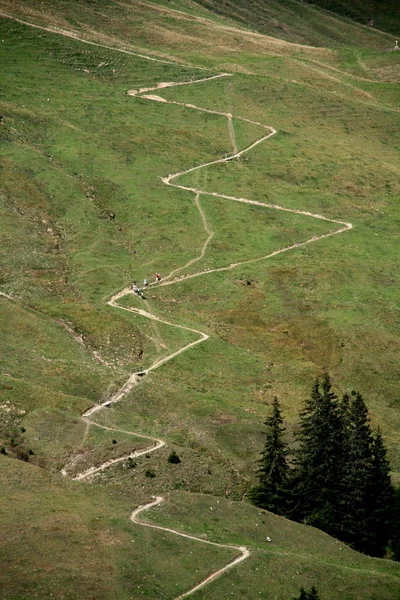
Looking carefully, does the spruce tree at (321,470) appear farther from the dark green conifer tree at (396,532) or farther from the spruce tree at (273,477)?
the dark green conifer tree at (396,532)

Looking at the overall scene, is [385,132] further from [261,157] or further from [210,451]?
[210,451]

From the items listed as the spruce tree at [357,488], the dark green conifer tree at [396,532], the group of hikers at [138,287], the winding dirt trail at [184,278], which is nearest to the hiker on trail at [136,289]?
the group of hikers at [138,287]

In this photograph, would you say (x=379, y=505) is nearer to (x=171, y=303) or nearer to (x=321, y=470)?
(x=321, y=470)

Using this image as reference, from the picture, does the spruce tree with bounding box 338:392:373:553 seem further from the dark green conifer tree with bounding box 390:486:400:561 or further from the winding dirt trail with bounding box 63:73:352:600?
the winding dirt trail with bounding box 63:73:352:600

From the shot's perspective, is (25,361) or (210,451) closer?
(210,451)

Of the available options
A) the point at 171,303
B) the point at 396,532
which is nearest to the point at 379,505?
the point at 396,532

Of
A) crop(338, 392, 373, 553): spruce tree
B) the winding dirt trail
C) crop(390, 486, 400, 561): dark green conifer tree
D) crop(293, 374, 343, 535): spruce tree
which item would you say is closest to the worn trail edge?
the winding dirt trail

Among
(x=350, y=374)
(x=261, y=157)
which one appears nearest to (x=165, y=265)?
(x=350, y=374)
